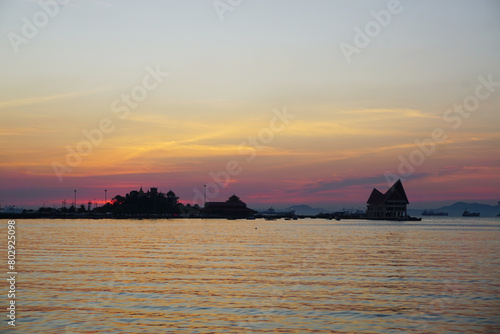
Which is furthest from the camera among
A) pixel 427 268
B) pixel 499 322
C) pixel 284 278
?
pixel 427 268

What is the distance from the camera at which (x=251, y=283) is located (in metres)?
39.2

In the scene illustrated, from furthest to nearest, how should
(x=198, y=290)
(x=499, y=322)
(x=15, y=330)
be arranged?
(x=198, y=290) < (x=499, y=322) < (x=15, y=330)

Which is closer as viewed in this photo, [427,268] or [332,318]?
[332,318]

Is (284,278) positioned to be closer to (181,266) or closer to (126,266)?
(181,266)

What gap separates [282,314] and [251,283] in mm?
10471

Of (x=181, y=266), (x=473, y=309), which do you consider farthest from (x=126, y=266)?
(x=473, y=309)

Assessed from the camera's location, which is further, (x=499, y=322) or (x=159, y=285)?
(x=159, y=285)

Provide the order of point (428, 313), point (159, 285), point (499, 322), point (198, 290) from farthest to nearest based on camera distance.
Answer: point (159, 285) < point (198, 290) < point (428, 313) < point (499, 322)

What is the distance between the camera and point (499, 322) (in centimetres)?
2714

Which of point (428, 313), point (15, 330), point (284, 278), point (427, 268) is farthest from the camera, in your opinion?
point (427, 268)

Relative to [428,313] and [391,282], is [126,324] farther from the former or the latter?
[391,282]

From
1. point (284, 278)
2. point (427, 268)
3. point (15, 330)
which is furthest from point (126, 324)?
point (427, 268)

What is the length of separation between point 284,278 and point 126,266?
54.5 ft

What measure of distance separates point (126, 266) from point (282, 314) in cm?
2562
